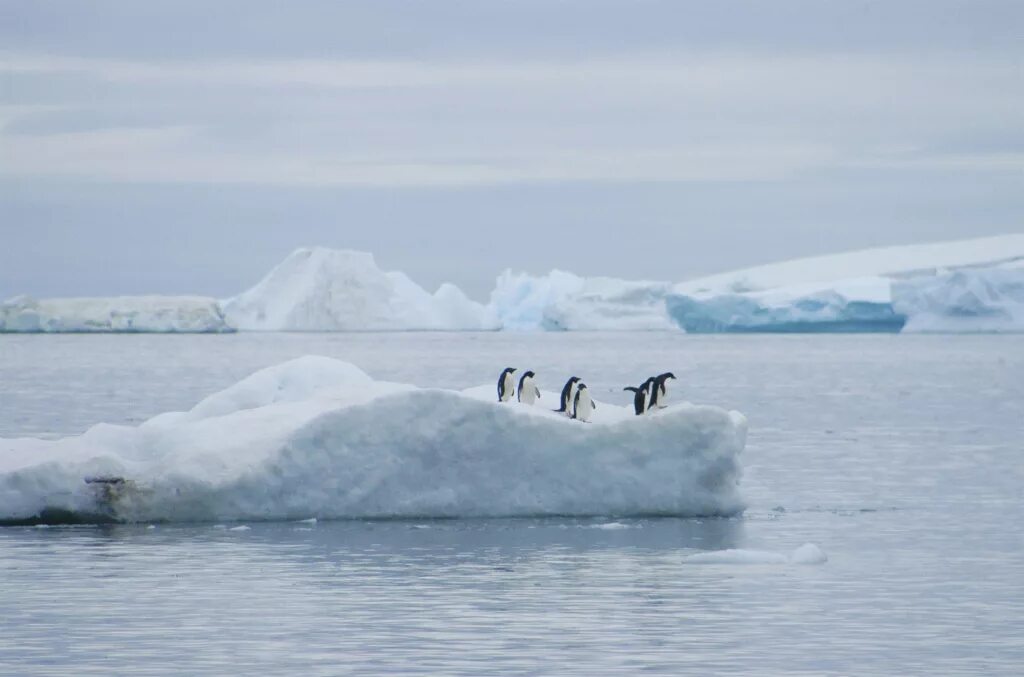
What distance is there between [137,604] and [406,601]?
1868 mm

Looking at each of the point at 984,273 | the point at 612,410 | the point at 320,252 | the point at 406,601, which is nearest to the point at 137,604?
the point at 406,601

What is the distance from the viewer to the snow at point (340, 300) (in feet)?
376

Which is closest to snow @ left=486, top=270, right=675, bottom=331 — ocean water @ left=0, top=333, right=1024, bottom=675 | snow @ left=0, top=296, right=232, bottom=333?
snow @ left=0, top=296, right=232, bottom=333

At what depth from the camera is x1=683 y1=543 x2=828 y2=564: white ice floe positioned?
1362 cm

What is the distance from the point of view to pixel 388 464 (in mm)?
16047

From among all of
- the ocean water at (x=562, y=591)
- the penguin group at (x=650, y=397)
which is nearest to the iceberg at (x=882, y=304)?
the ocean water at (x=562, y=591)

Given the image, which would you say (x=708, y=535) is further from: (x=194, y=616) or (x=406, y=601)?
(x=194, y=616)

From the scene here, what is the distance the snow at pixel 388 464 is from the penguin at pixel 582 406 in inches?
18.3

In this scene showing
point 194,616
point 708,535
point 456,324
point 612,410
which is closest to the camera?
point 194,616

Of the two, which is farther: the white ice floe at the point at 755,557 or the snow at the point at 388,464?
the snow at the point at 388,464

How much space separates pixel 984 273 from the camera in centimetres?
9169

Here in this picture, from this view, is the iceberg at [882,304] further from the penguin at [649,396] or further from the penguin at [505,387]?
the penguin at [505,387]

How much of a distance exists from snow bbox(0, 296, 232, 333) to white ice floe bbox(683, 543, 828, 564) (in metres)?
102

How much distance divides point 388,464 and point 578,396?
2395 mm
